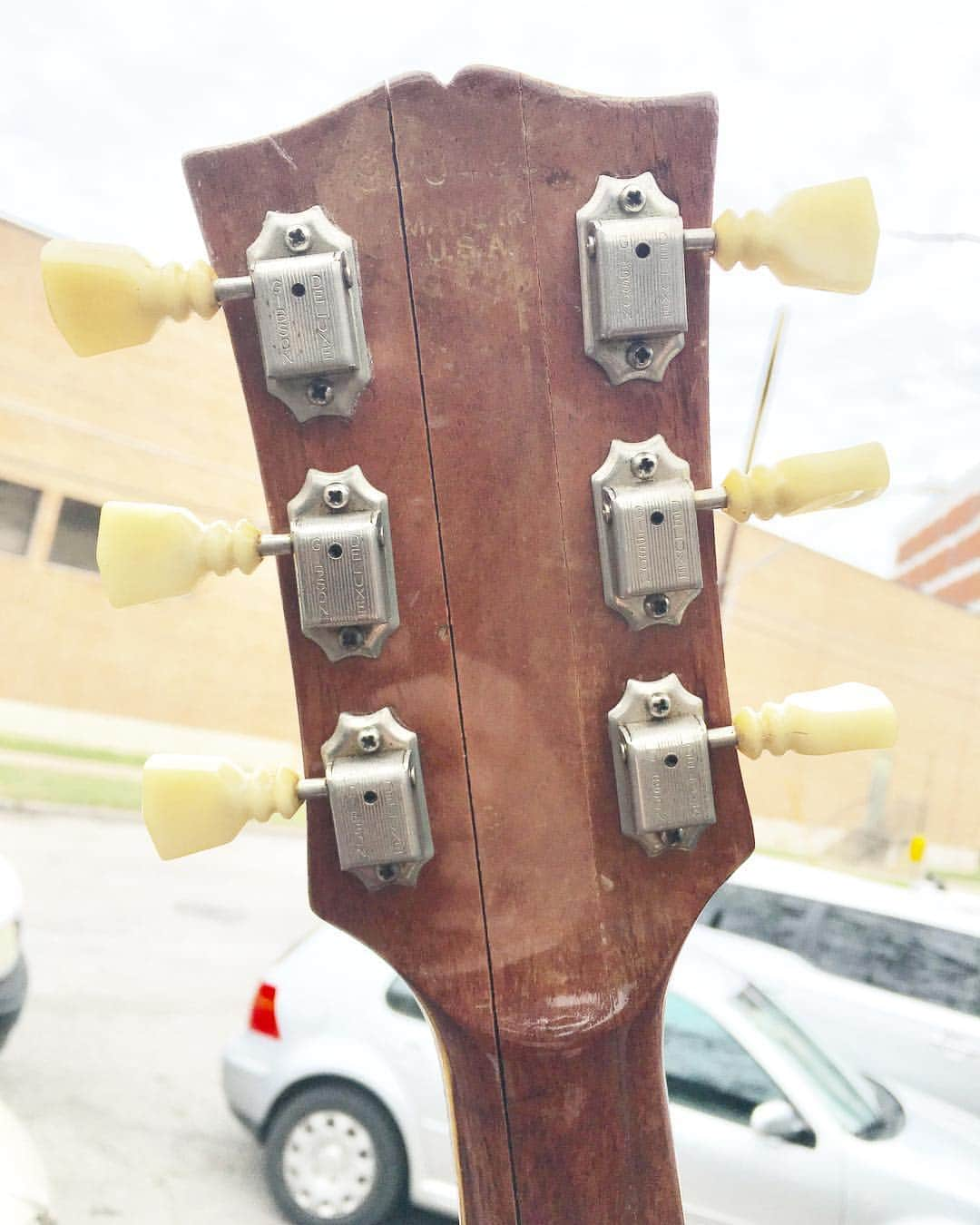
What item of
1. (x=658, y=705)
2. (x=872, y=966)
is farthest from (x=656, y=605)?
(x=872, y=966)

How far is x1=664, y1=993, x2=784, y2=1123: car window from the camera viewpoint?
1.32 metres

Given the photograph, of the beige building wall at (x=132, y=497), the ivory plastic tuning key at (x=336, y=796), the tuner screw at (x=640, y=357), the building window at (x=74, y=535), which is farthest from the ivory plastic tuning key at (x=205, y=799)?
the building window at (x=74, y=535)

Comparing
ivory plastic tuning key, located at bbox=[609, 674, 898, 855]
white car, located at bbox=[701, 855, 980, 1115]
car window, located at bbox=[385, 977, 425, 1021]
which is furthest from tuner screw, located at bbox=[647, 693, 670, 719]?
white car, located at bbox=[701, 855, 980, 1115]

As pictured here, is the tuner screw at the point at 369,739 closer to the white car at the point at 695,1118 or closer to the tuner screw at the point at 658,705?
the tuner screw at the point at 658,705

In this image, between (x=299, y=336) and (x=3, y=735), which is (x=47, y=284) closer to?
(x=299, y=336)

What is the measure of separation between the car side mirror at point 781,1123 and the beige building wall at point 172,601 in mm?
1434

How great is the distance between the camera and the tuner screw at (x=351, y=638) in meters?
0.42

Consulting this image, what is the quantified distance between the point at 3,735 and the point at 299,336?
2357 millimetres

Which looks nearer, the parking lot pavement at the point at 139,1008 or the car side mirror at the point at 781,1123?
the car side mirror at the point at 781,1123

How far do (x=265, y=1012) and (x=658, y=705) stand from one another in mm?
1292

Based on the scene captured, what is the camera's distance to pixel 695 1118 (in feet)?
4.30

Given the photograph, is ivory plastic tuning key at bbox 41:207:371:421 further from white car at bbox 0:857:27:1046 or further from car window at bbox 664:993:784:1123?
white car at bbox 0:857:27:1046

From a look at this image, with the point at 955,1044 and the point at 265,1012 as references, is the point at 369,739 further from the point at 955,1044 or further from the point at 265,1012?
the point at 955,1044

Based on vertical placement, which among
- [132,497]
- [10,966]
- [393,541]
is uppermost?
[132,497]
